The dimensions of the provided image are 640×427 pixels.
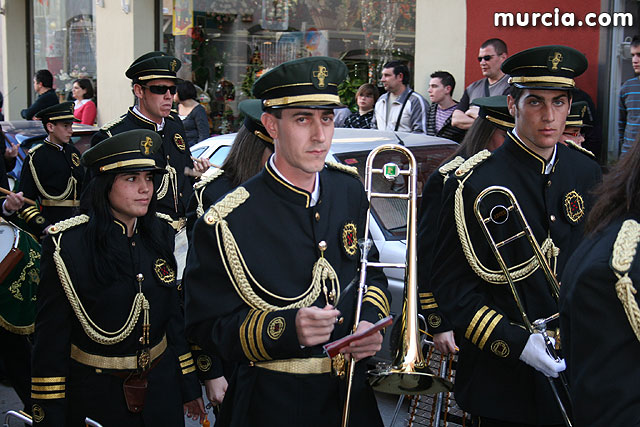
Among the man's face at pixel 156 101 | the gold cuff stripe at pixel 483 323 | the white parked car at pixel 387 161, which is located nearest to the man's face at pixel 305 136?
the gold cuff stripe at pixel 483 323

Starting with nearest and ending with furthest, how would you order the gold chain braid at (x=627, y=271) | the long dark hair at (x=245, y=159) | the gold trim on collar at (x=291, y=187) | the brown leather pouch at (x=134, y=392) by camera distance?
the gold chain braid at (x=627, y=271) < the gold trim on collar at (x=291, y=187) < the brown leather pouch at (x=134, y=392) < the long dark hair at (x=245, y=159)

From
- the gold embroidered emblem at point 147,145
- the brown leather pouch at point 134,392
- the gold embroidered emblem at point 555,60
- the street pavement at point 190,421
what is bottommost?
the street pavement at point 190,421

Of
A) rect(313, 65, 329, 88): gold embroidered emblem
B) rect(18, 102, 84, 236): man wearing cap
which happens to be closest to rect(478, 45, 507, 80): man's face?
rect(18, 102, 84, 236): man wearing cap

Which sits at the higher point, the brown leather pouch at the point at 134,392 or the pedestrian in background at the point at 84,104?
the pedestrian in background at the point at 84,104

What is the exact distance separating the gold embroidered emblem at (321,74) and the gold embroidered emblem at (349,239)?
1.67 feet

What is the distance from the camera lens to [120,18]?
15.2 meters

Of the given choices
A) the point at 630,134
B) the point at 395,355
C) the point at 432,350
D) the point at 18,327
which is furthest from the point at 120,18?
the point at 395,355

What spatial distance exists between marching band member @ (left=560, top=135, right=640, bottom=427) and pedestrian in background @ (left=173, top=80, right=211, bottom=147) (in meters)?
8.80

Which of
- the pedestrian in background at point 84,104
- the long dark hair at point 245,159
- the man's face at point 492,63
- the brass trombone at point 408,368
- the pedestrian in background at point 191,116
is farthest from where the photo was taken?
the pedestrian in background at point 84,104

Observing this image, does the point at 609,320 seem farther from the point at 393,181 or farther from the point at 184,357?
the point at 393,181

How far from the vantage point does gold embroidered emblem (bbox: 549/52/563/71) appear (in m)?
3.79

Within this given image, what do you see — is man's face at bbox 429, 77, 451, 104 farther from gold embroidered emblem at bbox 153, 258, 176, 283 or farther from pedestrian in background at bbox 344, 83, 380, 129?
gold embroidered emblem at bbox 153, 258, 176, 283

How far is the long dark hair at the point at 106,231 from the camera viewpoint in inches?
153

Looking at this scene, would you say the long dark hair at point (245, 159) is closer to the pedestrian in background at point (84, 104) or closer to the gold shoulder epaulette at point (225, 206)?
the gold shoulder epaulette at point (225, 206)
